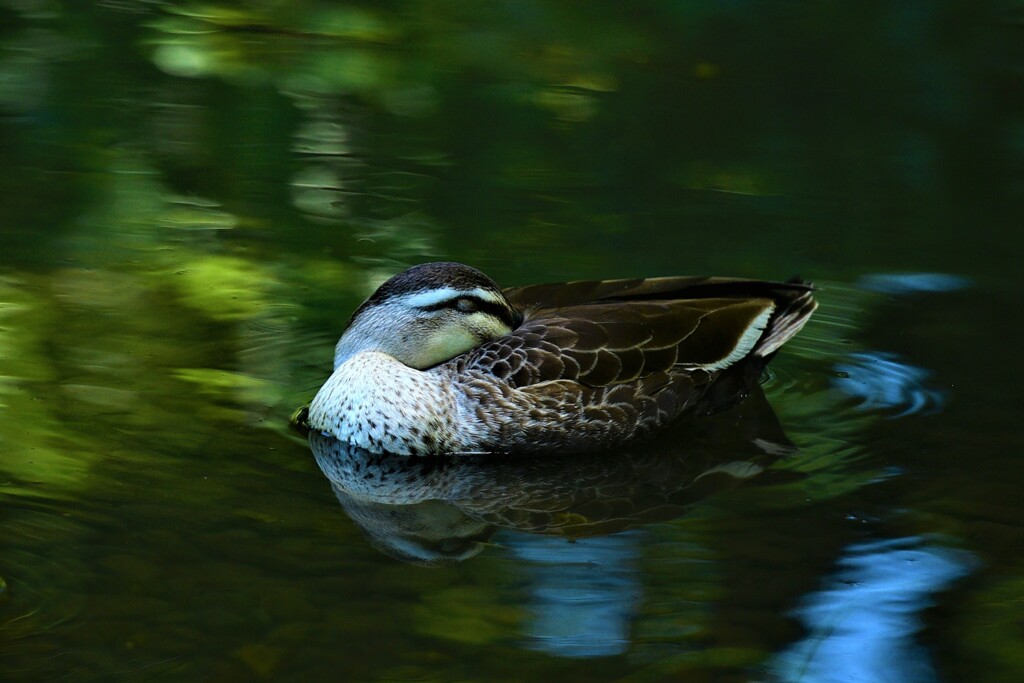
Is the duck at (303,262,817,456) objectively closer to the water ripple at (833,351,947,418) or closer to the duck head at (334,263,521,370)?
the duck head at (334,263,521,370)

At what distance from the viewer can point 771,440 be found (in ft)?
24.0

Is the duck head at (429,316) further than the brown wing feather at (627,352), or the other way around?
the duck head at (429,316)

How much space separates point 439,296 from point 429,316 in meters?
0.13

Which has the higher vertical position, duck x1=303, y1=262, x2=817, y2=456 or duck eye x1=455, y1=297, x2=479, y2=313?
duck eye x1=455, y1=297, x2=479, y2=313

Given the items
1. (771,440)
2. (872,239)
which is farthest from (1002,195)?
(771,440)

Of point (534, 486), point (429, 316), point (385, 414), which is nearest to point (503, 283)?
point (429, 316)

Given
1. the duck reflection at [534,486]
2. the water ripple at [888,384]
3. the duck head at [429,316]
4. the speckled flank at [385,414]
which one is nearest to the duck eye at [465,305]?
the duck head at [429,316]

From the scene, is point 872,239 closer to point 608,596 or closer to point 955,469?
point 955,469

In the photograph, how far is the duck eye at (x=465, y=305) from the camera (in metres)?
7.34

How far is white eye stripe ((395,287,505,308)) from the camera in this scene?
288 inches

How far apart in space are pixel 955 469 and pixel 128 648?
3903mm

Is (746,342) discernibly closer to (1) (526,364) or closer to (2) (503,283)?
(1) (526,364)

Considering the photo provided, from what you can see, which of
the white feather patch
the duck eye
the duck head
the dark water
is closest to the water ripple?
the dark water

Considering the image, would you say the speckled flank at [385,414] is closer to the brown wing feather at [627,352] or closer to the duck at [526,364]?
the duck at [526,364]
